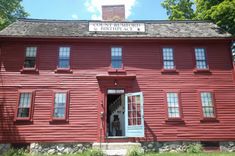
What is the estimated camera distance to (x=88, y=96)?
516 inches

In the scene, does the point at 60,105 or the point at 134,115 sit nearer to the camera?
the point at 134,115

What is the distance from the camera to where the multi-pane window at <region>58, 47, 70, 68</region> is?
13656 mm

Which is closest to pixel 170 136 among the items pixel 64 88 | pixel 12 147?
pixel 64 88

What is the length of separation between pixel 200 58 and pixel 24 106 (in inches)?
434

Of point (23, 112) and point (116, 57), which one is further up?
point (116, 57)

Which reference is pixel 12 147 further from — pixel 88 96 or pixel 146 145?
pixel 146 145

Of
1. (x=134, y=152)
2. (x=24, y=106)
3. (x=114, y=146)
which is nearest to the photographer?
(x=134, y=152)

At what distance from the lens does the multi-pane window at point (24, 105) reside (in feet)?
41.4

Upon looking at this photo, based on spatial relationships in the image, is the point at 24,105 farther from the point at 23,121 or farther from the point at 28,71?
the point at 28,71

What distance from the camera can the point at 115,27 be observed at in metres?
14.8

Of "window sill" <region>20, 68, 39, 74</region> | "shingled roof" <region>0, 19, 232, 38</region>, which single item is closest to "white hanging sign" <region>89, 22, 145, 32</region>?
"shingled roof" <region>0, 19, 232, 38</region>

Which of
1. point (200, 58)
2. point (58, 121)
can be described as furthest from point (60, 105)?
point (200, 58)

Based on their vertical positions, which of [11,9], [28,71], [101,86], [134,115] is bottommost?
[134,115]

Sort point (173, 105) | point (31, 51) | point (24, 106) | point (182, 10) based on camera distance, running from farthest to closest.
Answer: point (182, 10) < point (31, 51) < point (173, 105) < point (24, 106)
